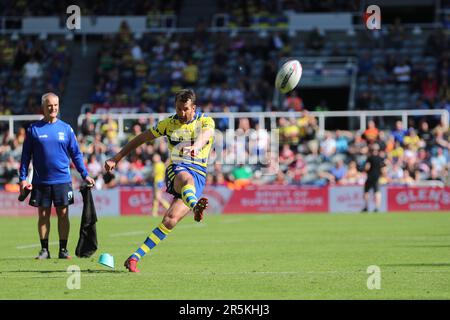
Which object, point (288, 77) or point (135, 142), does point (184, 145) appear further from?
point (288, 77)

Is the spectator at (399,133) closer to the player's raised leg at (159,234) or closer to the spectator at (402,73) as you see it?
the spectator at (402,73)

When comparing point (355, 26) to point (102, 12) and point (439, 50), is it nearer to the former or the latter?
point (439, 50)

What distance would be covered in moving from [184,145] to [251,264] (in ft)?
7.72

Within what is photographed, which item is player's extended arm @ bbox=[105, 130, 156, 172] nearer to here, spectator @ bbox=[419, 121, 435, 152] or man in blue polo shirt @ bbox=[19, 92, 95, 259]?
man in blue polo shirt @ bbox=[19, 92, 95, 259]

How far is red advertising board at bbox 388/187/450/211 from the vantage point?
34.2 m

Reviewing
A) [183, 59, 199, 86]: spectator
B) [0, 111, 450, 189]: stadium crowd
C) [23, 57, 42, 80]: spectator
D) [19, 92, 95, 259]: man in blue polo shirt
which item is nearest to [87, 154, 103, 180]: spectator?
[0, 111, 450, 189]: stadium crowd

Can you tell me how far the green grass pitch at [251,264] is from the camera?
35.9 ft

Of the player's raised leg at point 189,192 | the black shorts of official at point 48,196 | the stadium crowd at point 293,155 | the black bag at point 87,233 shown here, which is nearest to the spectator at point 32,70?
the stadium crowd at point 293,155

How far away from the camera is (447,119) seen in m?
36.2

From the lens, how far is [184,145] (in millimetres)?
13086

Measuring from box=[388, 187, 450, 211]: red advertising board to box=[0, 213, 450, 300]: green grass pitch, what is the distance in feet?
26.8

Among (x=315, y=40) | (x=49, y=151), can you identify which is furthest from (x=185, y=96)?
(x=315, y=40)

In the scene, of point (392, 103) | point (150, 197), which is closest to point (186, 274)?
point (150, 197)

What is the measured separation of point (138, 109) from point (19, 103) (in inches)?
240
